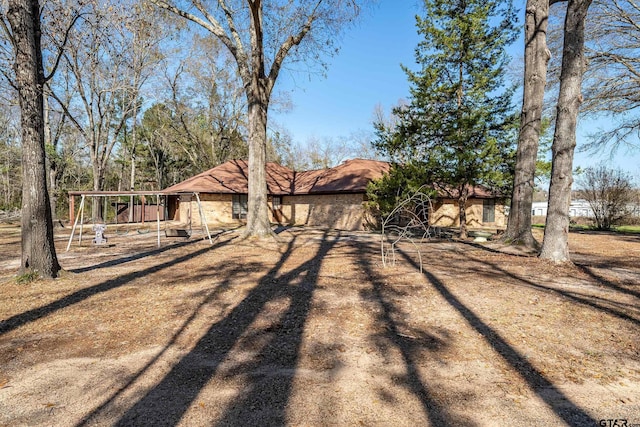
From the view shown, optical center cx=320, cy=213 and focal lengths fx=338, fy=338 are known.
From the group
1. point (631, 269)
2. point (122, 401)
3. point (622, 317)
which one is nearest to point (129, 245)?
point (122, 401)

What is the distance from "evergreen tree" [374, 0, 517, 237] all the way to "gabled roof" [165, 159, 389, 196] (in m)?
5.79

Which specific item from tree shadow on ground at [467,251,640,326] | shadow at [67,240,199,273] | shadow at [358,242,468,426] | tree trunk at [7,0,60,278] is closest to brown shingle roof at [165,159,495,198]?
shadow at [67,240,199,273]

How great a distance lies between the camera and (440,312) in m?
5.17

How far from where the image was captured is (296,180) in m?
27.1

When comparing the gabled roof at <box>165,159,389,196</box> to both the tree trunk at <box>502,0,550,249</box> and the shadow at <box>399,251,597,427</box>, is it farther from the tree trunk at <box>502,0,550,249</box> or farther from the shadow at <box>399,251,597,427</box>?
the shadow at <box>399,251,597,427</box>

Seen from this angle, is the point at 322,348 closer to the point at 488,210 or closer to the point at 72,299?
the point at 72,299

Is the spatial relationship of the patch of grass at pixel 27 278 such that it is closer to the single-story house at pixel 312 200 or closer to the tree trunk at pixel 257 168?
the tree trunk at pixel 257 168

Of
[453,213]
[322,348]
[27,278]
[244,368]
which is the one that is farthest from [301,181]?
[244,368]

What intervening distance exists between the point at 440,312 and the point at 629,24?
18.7 metres

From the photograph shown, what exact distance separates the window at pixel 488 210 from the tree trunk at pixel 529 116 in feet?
50.0

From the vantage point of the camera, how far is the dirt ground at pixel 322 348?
2756 millimetres

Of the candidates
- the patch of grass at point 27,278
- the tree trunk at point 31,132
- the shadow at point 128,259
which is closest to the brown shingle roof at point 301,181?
the shadow at point 128,259

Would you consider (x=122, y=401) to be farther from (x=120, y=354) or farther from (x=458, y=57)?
(x=458, y=57)

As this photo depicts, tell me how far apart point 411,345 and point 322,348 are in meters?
1.06
